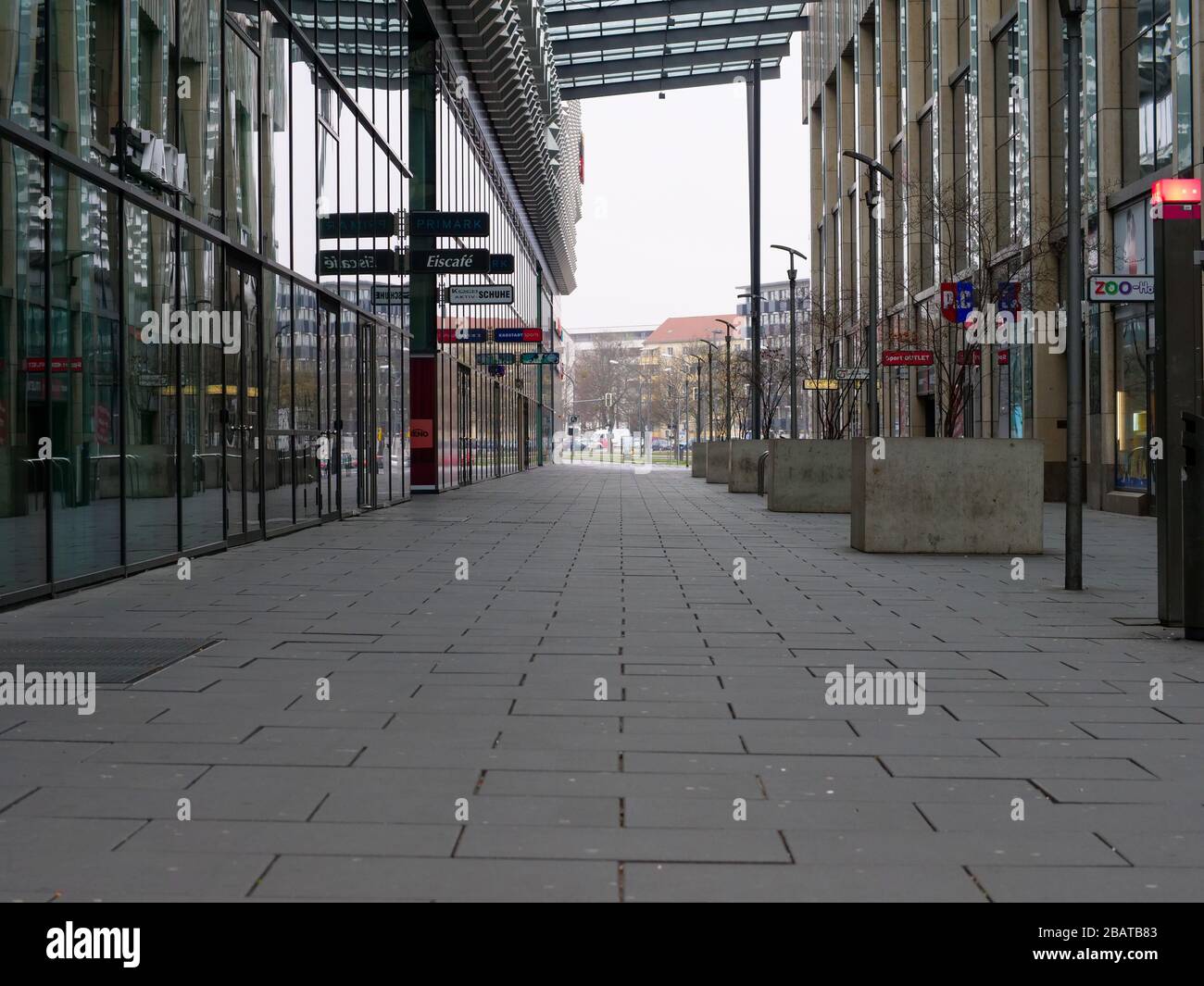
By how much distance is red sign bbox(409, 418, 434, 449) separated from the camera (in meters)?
32.5

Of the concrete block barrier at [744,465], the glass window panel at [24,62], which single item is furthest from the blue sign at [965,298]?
Answer: the glass window panel at [24,62]

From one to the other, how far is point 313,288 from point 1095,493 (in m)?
14.6

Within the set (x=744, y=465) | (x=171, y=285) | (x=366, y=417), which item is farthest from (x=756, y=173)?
(x=171, y=285)

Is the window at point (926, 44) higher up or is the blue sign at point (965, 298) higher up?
the window at point (926, 44)

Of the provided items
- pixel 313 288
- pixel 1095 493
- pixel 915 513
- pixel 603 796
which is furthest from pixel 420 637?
pixel 1095 493

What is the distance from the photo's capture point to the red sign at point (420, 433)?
3253 centimetres

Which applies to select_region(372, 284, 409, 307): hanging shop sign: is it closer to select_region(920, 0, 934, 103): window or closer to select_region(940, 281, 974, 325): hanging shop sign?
select_region(940, 281, 974, 325): hanging shop sign

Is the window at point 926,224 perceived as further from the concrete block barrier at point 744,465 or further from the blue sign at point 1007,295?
the blue sign at point 1007,295

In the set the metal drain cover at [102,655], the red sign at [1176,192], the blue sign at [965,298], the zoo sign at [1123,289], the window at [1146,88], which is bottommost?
the metal drain cover at [102,655]

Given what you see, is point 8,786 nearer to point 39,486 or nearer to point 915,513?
point 39,486

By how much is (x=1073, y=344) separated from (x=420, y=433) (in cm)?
2229

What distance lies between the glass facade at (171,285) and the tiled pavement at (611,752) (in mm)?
1290

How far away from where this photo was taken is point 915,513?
15.3m

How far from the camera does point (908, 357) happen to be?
2920cm
